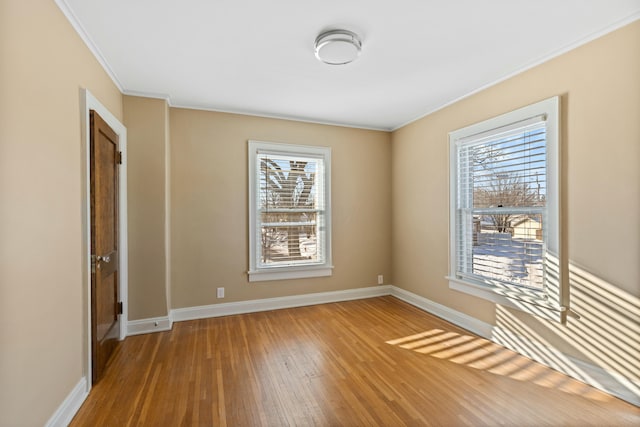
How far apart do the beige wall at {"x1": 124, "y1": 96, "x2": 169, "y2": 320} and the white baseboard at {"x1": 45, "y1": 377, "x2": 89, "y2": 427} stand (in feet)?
3.94

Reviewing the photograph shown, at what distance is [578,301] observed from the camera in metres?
2.37

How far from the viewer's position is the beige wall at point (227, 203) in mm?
3709

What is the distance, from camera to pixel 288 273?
4.18m

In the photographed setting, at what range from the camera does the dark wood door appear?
7.50ft

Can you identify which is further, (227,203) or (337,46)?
(227,203)

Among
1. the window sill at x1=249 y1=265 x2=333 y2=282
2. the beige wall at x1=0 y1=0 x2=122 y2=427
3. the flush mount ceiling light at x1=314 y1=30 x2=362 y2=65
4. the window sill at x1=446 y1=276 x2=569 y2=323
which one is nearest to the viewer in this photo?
the beige wall at x1=0 y1=0 x2=122 y2=427

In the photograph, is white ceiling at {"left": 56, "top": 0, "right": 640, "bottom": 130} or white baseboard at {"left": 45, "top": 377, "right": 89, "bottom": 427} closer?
white baseboard at {"left": 45, "top": 377, "right": 89, "bottom": 427}

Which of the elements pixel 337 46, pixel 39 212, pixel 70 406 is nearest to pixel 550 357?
pixel 337 46

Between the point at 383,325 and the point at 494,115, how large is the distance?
253 centimetres

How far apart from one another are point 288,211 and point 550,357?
3126mm

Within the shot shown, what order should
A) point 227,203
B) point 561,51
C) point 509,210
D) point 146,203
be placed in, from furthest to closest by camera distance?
point 227,203
point 146,203
point 509,210
point 561,51

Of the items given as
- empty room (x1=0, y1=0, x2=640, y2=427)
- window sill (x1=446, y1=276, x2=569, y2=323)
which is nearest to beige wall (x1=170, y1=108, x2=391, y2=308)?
empty room (x1=0, y1=0, x2=640, y2=427)

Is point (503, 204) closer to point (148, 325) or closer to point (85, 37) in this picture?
point (85, 37)

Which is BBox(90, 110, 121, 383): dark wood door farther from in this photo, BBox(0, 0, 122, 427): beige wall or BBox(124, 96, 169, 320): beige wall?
BBox(124, 96, 169, 320): beige wall
